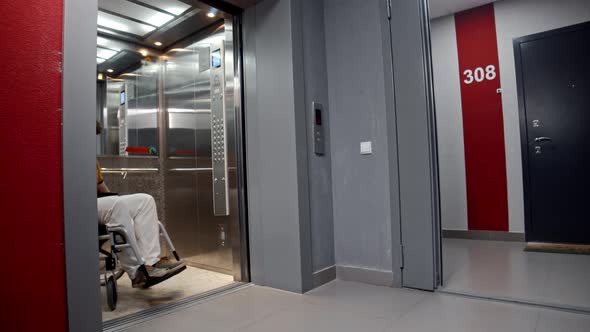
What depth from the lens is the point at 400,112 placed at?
2639mm

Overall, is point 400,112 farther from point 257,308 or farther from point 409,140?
point 257,308

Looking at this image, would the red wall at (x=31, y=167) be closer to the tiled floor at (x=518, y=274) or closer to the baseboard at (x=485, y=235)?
the tiled floor at (x=518, y=274)

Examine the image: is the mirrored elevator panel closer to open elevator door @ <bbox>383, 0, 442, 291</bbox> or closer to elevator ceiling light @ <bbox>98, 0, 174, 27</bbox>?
elevator ceiling light @ <bbox>98, 0, 174, 27</bbox>

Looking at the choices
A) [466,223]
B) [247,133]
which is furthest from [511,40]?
[247,133]

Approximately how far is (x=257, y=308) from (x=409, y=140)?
158cm

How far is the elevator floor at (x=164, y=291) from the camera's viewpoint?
250 centimetres

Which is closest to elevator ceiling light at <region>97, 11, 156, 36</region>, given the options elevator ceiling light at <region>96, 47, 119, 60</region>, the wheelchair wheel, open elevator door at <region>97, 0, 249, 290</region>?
open elevator door at <region>97, 0, 249, 290</region>

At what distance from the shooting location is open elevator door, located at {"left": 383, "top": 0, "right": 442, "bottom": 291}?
99.1 inches

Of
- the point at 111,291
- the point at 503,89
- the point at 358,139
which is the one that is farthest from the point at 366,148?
the point at 503,89

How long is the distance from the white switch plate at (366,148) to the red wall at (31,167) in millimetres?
2000

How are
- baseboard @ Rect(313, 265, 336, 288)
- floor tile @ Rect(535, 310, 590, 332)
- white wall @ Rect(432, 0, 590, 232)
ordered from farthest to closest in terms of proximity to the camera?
white wall @ Rect(432, 0, 590, 232) < baseboard @ Rect(313, 265, 336, 288) < floor tile @ Rect(535, 310, 590, 332)

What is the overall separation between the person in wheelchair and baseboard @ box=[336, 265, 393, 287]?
4.13 ft

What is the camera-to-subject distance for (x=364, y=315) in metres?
2.09

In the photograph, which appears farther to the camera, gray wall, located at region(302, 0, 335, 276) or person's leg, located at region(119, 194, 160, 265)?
gray wall, located at region(302, 0, 335, 276)
